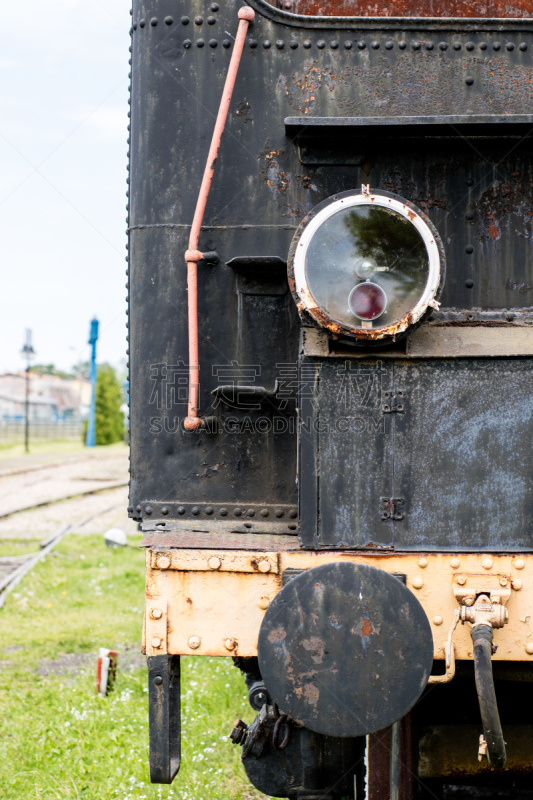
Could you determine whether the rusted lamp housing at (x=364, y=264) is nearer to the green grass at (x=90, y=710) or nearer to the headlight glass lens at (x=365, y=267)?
the headlight glass lens at (x=365, y=267)

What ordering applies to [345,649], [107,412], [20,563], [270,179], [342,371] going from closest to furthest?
[345,649]
[342,371]
[270,179]
[20,563]
[107,412]

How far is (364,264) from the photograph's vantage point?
7.06ft

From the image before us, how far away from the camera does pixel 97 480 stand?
19984 millimetres

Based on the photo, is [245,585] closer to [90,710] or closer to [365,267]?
[365,267]

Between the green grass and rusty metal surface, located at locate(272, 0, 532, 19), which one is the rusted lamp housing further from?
the green grass

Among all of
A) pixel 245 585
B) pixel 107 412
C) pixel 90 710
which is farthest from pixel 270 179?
pixel 107 412

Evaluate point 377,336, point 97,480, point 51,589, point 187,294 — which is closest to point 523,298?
point 377,336

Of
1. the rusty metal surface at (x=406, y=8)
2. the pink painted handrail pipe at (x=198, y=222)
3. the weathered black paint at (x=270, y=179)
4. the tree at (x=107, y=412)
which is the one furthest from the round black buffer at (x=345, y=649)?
the tree at (x=107, y=412)

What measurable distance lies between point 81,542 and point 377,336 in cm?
906

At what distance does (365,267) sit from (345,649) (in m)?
1.05

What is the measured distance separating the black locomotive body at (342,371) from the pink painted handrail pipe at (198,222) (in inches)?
0.5

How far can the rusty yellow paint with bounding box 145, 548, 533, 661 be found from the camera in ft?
7.02

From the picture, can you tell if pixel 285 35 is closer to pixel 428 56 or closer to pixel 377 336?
pixel 428 56

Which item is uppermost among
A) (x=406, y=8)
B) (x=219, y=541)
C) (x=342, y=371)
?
(x=406, y=8)
